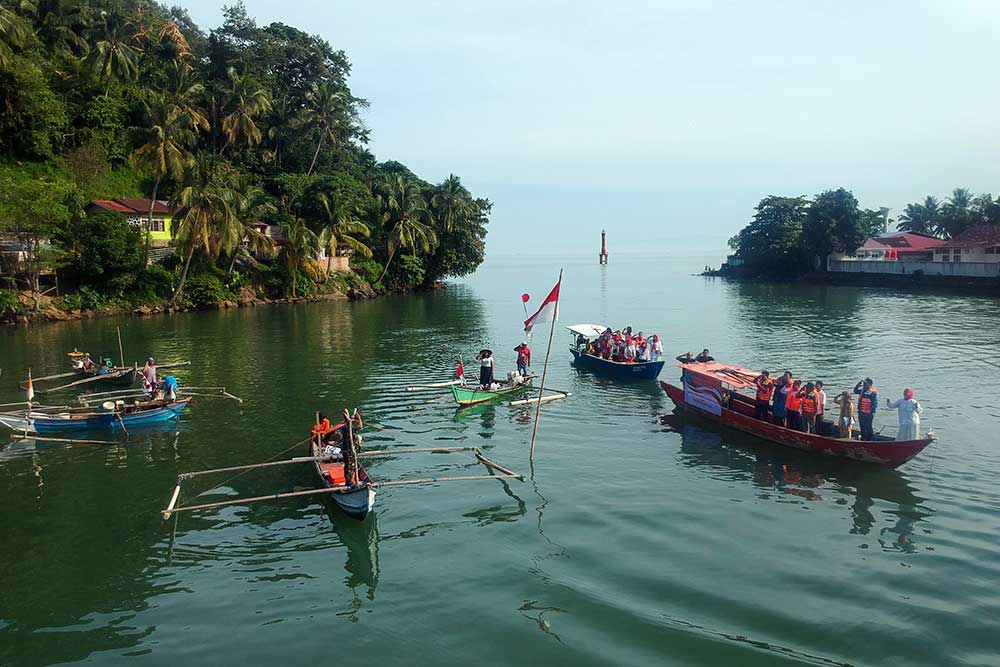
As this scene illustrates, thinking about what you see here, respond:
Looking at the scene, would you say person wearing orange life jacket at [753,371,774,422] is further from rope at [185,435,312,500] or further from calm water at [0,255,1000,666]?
rope at [185,435,312,500]

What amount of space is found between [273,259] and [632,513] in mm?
63955

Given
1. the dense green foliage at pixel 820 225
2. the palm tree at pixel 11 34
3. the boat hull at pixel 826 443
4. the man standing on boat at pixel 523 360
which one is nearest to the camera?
the boat hull at pixel 826 443

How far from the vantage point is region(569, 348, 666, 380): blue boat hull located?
32500mm

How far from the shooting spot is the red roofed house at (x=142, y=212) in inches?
2443

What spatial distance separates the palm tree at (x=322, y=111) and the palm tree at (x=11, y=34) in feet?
88.5

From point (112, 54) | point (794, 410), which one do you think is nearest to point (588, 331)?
point (794, 410)

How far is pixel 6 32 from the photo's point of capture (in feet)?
203

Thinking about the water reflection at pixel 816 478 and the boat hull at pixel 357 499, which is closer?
the boat hull at pixel 357 499

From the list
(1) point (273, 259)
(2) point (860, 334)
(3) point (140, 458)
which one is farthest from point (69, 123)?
(2) point (860, 334)

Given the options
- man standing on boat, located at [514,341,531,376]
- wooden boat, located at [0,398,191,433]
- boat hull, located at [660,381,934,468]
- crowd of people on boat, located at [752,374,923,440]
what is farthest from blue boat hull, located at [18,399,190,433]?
crowd of people on boat, located at [752,374,923,440]

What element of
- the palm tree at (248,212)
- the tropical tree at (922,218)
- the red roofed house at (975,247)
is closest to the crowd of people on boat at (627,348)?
the palm tree at (248,212)

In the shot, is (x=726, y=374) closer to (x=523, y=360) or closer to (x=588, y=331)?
(x=523, y=360)

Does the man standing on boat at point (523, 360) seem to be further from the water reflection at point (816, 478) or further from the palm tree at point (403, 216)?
the palm tree at point (403, 216)

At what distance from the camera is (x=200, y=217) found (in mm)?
57656
